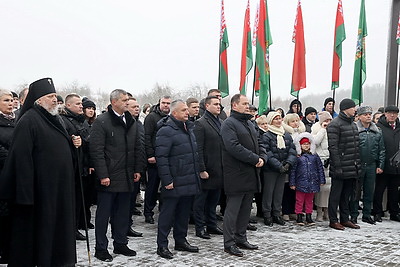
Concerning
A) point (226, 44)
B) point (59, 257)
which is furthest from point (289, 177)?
point (226, 44)

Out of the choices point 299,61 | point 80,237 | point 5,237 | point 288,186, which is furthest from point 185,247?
point 299,61

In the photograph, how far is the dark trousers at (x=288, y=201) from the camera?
786 cm

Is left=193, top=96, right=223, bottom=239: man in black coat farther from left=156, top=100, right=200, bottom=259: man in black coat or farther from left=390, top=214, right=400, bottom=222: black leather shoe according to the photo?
left=390, top=214, right=400, bottom=222: black leather shoe

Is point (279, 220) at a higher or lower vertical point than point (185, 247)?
higher

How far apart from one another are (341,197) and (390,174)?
1209 millimetres

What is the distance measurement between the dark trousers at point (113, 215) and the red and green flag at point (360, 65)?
7659mm

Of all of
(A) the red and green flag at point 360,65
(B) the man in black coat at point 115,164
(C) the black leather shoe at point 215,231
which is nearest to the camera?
(B) the man in black coat at point 115,164

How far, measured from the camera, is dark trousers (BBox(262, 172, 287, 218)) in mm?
7453

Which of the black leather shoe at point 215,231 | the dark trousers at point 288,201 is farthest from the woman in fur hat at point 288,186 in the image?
the black leather shoe at point 215,231

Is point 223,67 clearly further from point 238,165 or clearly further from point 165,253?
point 165,253

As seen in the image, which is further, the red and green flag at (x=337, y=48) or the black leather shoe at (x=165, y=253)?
the red and green flag at (x=337, y=48)

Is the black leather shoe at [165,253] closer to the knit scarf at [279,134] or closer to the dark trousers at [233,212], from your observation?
the dark trousers at [233,212]

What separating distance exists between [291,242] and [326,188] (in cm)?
182

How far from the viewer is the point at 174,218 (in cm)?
592
